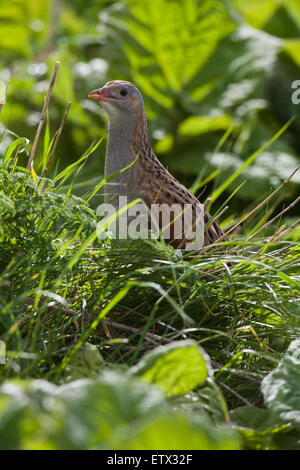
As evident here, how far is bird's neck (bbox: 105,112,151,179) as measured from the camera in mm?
2537

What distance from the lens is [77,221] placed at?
1.74 meters

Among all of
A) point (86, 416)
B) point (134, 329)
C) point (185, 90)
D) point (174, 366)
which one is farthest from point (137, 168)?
point (185, 90)

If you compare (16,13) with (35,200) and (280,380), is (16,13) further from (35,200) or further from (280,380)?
(280,380)

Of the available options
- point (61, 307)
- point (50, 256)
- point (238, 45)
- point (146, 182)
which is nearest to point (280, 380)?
→ point (61, 307)

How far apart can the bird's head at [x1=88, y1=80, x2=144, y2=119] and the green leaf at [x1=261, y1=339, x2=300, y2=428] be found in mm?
1407

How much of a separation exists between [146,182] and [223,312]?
28.7 inches

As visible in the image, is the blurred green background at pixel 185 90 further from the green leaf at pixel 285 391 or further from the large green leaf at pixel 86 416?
the large green leaf at pixel 86 416

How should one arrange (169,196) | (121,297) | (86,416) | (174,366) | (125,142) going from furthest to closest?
(125,142), (169,196), (121,297), (174,366), (86,416)

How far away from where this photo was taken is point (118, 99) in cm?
265

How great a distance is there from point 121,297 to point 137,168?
35.2 inches

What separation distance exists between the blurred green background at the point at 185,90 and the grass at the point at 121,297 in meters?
2.42

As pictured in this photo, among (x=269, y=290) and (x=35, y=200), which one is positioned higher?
(x=35, y=200)

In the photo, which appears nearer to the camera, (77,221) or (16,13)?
(77,221)

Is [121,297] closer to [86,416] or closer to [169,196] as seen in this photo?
[86,416]
